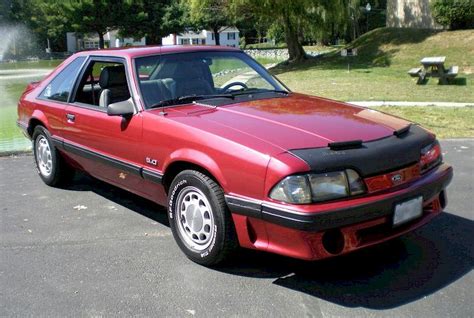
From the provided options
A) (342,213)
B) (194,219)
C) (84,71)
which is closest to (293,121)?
(342,213)

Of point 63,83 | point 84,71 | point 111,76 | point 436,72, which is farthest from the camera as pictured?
point 436,72

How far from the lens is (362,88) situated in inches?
613

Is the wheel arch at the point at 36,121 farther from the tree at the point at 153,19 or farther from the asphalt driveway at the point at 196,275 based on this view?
the tree at the point at 153,19

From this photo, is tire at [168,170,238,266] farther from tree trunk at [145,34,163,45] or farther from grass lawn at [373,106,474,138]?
tree trunk at [145,34,163,45]

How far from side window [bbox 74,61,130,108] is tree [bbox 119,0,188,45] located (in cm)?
5118

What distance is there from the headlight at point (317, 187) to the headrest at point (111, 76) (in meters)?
2.32

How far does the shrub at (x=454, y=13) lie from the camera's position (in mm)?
23688

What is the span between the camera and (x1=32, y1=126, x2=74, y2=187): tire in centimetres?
580

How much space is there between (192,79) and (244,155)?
153 cm

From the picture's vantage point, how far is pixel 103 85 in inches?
200

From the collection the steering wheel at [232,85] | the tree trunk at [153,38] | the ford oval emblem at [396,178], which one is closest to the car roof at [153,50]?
the steering wheel at [232,85]

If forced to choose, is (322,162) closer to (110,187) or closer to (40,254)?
(40,254)

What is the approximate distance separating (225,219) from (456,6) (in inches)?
932

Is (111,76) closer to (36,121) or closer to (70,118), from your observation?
(70,118)
